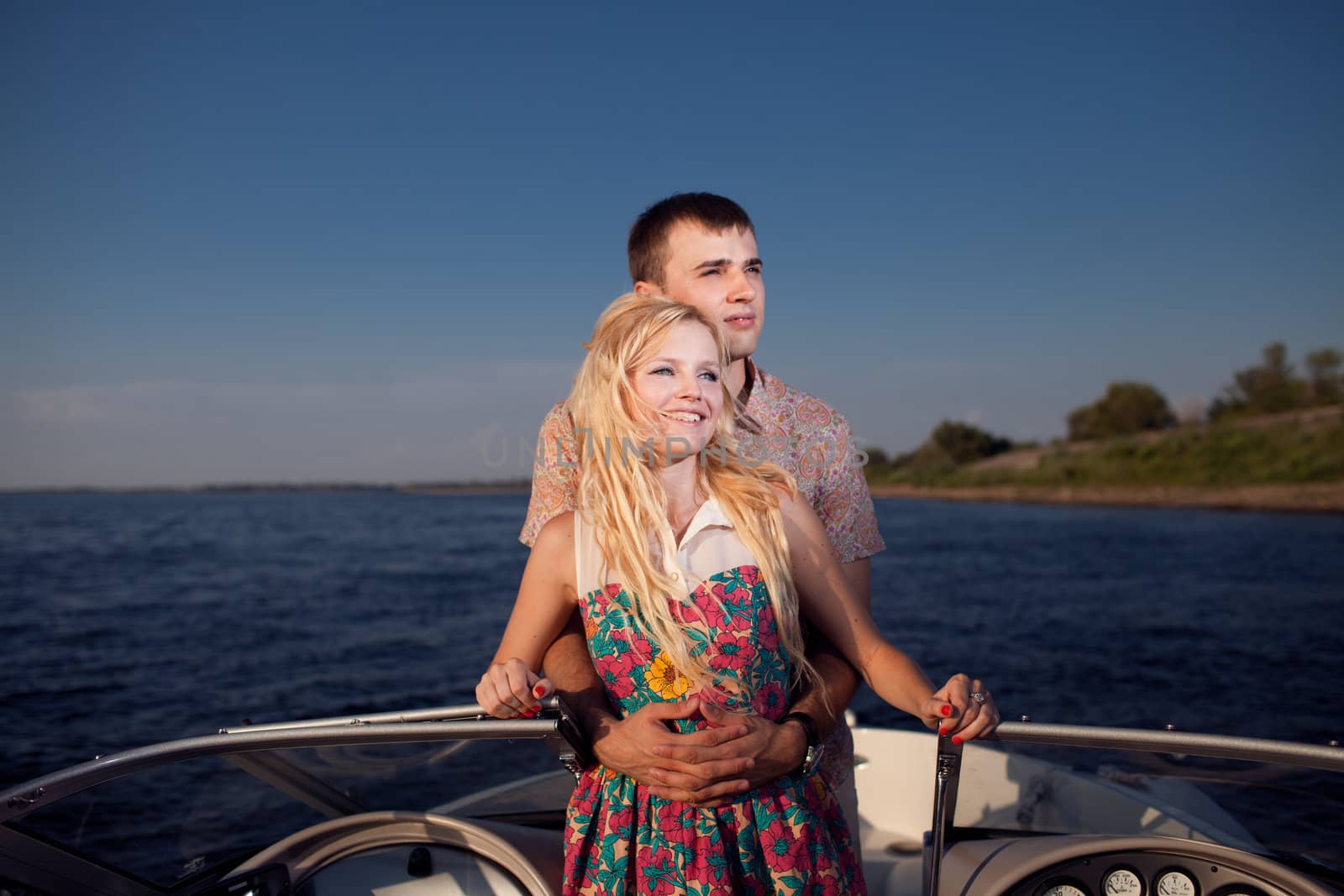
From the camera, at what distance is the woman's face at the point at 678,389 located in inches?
88.1

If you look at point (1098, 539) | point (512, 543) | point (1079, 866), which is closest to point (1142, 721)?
point (1079, 866)

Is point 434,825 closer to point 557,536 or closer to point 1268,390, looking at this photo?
point 557,536

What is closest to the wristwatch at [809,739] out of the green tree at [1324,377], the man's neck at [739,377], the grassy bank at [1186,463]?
the man's neck at [739,377]

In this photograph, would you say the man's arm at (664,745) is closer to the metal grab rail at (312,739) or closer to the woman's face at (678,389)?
the metal grab rail at (312,739)

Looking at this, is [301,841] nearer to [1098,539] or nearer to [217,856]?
[217,856]

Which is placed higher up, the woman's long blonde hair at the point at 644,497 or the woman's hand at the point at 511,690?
the woman's long blonde hair at the point at 644,497

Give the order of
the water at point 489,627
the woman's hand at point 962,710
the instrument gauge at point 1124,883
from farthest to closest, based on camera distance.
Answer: the water at point 489,627 < the instrument gauge at point 1124,883 < the woman's hand at point 962,710

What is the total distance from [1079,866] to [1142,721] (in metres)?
16.6

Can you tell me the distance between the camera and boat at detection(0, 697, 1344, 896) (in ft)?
7.28

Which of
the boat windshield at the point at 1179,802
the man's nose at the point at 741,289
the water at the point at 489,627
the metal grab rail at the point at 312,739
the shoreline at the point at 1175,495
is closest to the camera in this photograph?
the metal grab rail at the point at 312,739

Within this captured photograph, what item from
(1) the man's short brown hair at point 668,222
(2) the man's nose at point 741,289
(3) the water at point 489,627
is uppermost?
(1) the man's short brown hair at point 668,222

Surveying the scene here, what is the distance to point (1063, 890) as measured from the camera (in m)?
2.61

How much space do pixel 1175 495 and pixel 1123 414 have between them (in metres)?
36.0

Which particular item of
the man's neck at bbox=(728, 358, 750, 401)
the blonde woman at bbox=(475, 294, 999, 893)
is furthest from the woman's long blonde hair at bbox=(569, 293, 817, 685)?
the man's neck at bbox=(728, 358, 750, 401)
